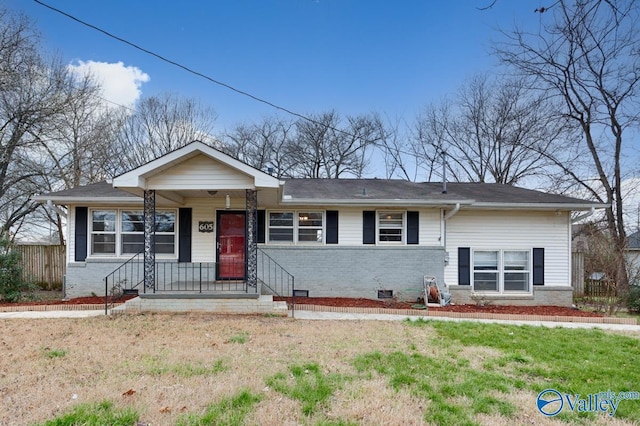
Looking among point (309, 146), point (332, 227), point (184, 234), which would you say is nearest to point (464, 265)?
point (332, 227)

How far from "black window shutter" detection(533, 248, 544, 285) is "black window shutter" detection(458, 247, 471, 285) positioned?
2026mm

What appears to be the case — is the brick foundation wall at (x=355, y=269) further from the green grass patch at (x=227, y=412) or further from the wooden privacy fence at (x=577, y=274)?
the green grass patch at (x=227, y=412)

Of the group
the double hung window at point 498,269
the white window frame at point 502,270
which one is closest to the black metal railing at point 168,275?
the white window frame at point 502,270

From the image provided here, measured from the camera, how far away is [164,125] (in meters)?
22.0

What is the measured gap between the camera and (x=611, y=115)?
13.9 m

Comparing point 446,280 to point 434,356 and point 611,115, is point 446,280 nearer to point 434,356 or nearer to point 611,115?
point 434,356

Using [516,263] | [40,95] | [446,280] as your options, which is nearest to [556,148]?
[516,263]

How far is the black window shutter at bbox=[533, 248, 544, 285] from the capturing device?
10352 mm

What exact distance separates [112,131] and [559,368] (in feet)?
71.7

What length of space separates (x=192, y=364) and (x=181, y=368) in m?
0.16

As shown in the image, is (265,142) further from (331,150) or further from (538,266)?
(538,266)

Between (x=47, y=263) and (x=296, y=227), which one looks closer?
(x=296, y=227)

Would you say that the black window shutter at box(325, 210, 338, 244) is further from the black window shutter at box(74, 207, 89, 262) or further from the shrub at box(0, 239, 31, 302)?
the shrub at box(0, 239, 31, 302)

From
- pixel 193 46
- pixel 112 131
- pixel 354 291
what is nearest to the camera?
pixel 354 291
